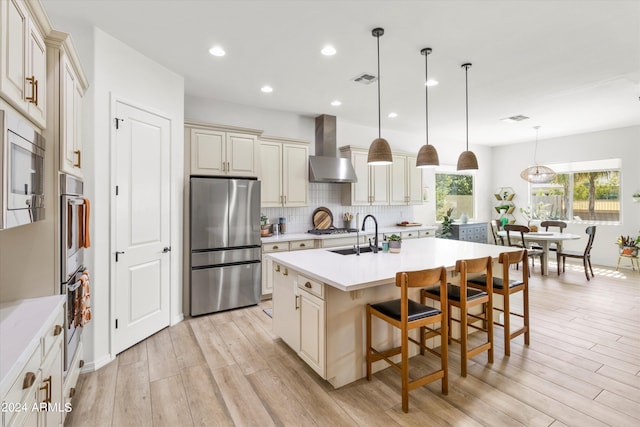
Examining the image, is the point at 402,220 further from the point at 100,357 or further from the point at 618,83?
the point at 100,357

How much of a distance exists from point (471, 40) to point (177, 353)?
3961 millimetres

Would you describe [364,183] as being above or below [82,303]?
above

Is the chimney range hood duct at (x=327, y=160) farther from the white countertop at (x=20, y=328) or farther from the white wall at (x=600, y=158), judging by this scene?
the white wall at (x=600, y=158)

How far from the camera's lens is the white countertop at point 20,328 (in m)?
1.06

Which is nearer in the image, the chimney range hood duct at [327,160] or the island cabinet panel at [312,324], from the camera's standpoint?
the island cabinet panel at [312,324]

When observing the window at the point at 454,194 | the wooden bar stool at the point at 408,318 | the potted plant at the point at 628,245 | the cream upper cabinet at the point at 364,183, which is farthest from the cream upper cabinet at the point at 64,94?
the potted plant at the point at 628,245

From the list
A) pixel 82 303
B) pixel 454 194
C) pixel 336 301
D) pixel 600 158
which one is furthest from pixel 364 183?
pixel 600 158

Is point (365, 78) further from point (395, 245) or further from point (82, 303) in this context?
point (82, 303)

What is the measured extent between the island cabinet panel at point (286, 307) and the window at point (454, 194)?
17.6 ft

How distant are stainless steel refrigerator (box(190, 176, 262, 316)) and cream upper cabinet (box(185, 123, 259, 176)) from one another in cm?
20

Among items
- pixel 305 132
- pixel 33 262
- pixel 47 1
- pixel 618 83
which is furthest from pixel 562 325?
pixel 47 1

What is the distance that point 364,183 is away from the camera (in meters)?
5.61

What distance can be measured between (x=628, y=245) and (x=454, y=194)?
129 inches

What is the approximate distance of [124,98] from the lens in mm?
2889
